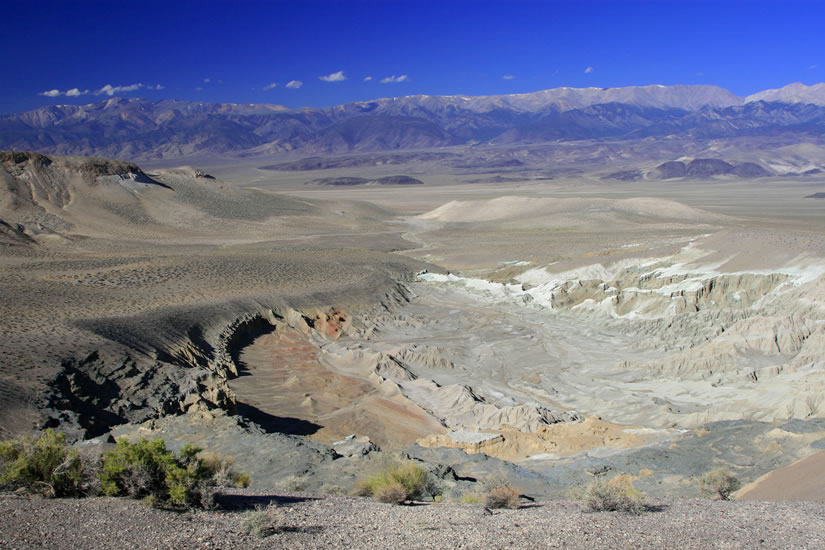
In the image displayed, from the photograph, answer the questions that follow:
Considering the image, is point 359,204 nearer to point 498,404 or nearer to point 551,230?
point 551,230

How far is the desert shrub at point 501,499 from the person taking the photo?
29.4ft

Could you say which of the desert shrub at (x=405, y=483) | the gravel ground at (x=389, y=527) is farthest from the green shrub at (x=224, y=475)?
the desert shrub at (x=405, y=483)

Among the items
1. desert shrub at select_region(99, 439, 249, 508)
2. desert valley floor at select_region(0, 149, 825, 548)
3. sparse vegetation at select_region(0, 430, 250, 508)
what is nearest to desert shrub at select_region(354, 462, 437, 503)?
desert valley floor at select_region(0, 149, 825, 548)

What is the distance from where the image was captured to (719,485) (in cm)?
1021

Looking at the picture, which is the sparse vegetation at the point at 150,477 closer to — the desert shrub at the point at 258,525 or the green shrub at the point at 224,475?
the desert shrub at the point at 258,525

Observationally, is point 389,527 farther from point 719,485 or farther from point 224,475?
point 719,485

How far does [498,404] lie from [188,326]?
10.3 meters

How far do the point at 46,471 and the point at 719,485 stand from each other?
30.2ft

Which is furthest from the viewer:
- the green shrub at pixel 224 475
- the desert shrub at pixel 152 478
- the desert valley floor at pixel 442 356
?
the desert valley floor at pixel 442 356

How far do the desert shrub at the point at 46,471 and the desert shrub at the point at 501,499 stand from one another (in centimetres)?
486

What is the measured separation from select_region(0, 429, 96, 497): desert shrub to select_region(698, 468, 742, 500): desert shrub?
856 cm

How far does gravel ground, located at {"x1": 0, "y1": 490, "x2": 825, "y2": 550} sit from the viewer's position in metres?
6.63

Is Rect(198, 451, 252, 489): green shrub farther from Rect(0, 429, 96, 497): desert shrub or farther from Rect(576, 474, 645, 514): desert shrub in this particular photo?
Rect(576, 474, 645, 514): desert shrub

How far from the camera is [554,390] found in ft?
65.0
